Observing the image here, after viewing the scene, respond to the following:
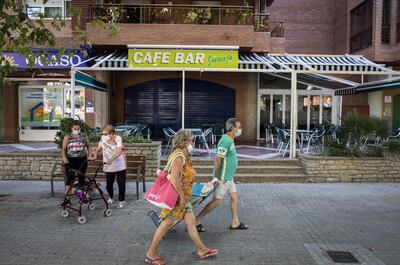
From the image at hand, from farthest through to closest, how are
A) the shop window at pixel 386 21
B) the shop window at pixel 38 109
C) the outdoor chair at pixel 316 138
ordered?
1. the shop window at pixel 386 21
2. the shop window at pixel 38 109
3. the outdoor chair at pixel 316 138

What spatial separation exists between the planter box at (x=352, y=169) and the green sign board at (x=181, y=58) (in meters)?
3.84

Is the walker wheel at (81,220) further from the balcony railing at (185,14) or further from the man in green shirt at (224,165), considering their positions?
the balcony railing at (185,14)

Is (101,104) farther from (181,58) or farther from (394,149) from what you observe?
(394,149)

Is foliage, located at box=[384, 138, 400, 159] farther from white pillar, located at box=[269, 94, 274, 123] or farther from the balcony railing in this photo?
white pillar, located at box=[269, 94, 274, 123]

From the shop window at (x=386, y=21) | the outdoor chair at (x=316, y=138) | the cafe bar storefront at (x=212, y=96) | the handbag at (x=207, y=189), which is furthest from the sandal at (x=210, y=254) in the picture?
the shop window at (x=386, y=21)

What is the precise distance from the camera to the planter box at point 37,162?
10.9 meters

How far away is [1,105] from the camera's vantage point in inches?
682

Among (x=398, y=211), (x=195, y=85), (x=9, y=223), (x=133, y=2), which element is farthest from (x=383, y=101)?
(x=9, y=223)

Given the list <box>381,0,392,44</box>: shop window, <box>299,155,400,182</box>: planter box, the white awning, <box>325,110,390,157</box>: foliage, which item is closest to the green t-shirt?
<box>299,155,400,182</box>: planter box

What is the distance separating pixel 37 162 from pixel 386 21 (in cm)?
1792

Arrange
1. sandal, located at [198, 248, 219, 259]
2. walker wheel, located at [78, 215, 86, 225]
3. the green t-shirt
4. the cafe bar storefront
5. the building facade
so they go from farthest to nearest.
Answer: the cafe bar storefront, the building facade, walker wheel, located at [78, 215, 86, 225], the green t-shirt, sandal, located at [198, 248, 219, 259]

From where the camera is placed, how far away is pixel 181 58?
12578 millimetres

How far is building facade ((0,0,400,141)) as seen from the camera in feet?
50.6

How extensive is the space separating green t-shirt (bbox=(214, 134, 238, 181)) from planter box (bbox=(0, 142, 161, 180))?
465cm
